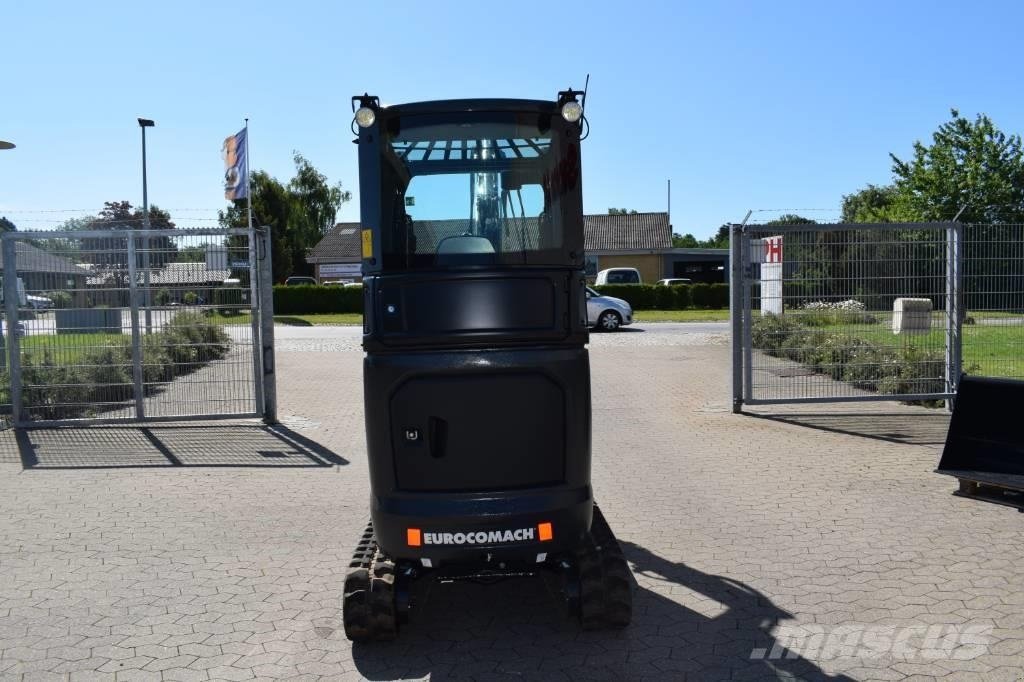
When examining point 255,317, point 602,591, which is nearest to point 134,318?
point 255,317

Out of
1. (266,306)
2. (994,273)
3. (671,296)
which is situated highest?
(994,273)

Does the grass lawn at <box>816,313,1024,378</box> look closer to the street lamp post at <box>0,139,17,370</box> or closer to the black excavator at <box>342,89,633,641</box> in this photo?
the black excavator at <box>342,89,633,641</box>

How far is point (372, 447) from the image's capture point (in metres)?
4.45

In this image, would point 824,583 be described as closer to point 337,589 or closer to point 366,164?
point 337,589

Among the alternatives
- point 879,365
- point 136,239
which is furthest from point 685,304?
point 136,239

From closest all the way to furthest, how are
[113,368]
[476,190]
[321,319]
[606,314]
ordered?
1. [476,190]
2. [113,368]
3. [606,314]
4. [321,319]

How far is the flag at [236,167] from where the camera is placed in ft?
89.5

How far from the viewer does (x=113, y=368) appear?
36.8 ft

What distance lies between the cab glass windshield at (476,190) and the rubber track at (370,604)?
155cm

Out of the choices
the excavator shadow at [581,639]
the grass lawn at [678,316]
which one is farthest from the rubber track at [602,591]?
the grass lawn at [678,316]

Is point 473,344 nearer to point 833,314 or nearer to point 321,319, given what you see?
point 833,314

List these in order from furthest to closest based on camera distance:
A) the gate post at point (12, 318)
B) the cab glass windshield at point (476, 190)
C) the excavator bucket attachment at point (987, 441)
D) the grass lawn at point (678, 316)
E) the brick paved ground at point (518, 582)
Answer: the grass lawn at point (678, 316) → the gate post at point (12, 318) → the excavator bucket attachment at point (987, 441) → the brick paved ground at point (518, 582) → the cab glass windshield at point (476, 190)

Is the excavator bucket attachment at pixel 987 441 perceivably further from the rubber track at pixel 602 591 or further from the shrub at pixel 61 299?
the shrub at pixel 61 299

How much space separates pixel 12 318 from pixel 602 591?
30.0 ft
